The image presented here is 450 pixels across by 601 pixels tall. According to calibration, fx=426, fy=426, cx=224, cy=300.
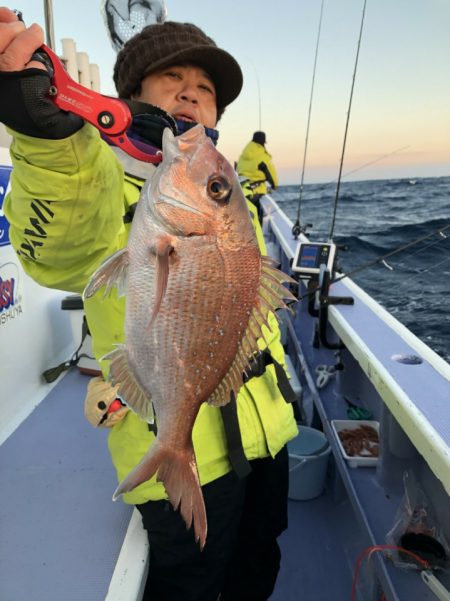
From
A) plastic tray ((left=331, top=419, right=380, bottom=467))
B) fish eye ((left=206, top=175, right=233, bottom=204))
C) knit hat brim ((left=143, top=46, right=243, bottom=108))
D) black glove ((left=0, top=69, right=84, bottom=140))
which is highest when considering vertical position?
knit hat brim ((left=143, top=46, right=243, bottom=108))

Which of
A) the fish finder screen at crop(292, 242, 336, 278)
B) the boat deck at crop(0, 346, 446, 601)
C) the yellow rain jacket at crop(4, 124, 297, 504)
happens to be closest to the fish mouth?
the yellow rain jacket at crop(4, 124, 297, 504)

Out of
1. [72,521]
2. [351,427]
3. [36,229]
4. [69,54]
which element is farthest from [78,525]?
[69,54]

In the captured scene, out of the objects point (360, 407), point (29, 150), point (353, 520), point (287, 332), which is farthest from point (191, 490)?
Answer: point (287, 332)

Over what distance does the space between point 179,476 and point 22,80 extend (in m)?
0.96

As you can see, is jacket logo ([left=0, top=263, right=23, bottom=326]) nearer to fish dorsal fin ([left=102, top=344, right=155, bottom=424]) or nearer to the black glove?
fish dorsal fin ([left=102, top=344, right=155, bottom=424])

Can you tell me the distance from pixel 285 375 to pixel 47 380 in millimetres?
1981

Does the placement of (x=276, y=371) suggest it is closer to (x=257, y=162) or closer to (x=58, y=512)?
(x=58, y=512)

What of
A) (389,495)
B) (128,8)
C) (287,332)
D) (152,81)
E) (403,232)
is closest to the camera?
(152,81)

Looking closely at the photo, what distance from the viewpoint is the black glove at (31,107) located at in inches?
33.3

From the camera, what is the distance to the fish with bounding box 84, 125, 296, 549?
106 cm

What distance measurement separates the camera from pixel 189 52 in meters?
1.63

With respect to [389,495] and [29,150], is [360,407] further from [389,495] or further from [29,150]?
[29,150]

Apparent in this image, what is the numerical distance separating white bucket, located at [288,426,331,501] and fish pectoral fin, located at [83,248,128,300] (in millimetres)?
2125

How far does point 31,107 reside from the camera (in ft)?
2.84
